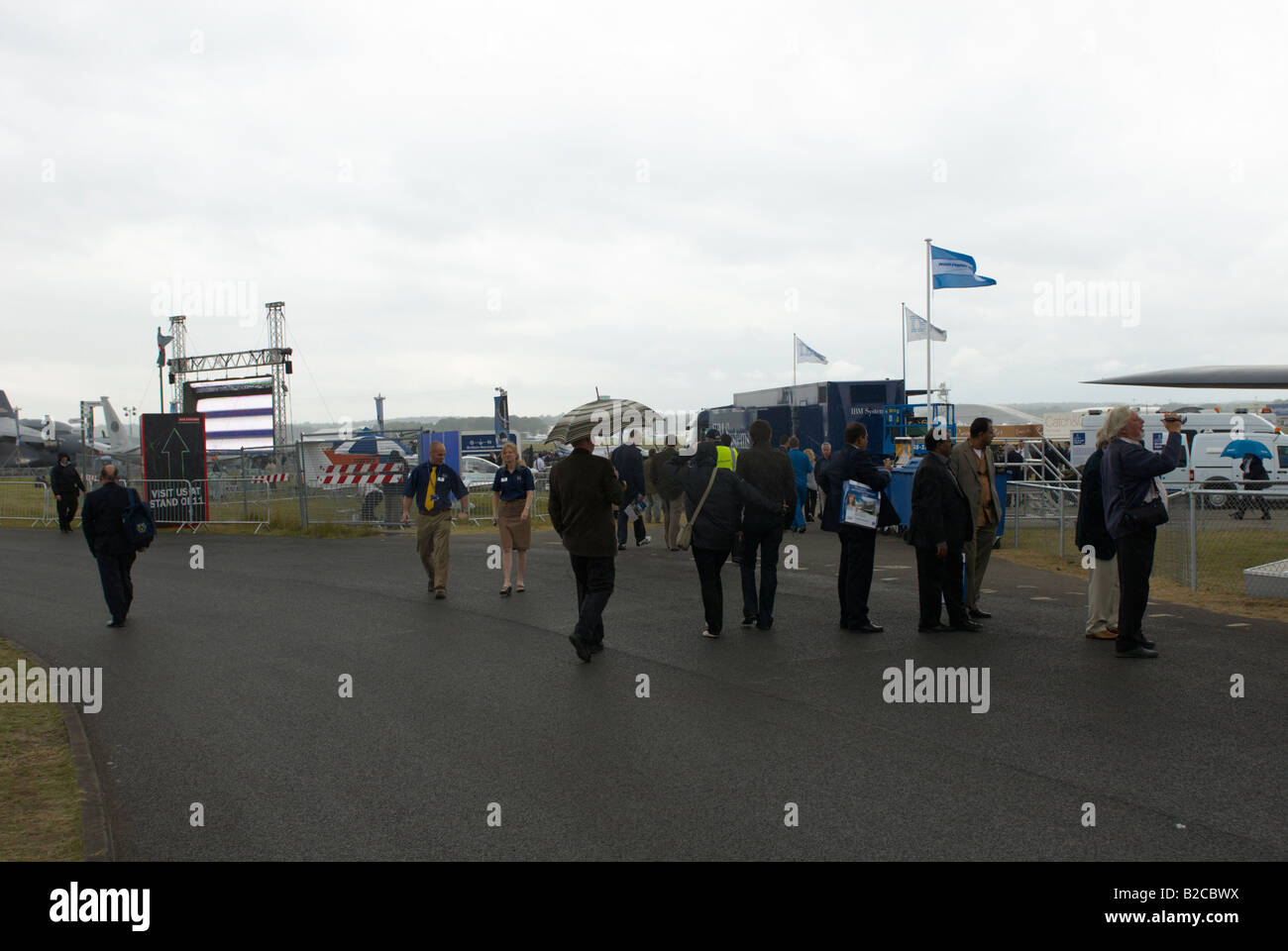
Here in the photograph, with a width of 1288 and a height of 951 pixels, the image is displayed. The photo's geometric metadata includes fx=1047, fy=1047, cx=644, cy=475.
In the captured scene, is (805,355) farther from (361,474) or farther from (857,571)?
(857,571)

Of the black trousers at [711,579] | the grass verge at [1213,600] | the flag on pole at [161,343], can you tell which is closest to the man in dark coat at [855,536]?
the black trousers at [711,579]

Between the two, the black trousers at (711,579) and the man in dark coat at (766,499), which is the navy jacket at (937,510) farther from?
the black trousers at (711,579)

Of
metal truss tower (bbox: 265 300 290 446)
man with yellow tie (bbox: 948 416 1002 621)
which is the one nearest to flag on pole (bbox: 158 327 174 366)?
metal truss tower (bbox: 265 300 290 446)

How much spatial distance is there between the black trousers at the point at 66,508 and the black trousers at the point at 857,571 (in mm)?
21387

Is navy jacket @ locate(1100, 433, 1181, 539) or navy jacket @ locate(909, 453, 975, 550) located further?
navy jacket @ locate(909, 453, 975, 550)

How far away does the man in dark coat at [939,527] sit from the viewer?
9430 millimetres

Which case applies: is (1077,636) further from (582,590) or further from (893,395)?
(893,395)

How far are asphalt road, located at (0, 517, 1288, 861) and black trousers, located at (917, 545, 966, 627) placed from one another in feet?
0.99

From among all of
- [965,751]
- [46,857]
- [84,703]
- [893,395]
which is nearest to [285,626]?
[84,703]

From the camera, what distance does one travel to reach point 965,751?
600 cm

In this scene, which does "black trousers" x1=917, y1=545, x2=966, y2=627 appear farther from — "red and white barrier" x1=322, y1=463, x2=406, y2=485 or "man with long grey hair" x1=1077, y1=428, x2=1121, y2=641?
"red and white barrier" x1=322, y1=463, x2=406, y2=485

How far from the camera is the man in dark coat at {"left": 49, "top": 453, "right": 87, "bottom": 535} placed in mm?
24688

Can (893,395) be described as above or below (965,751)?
above
